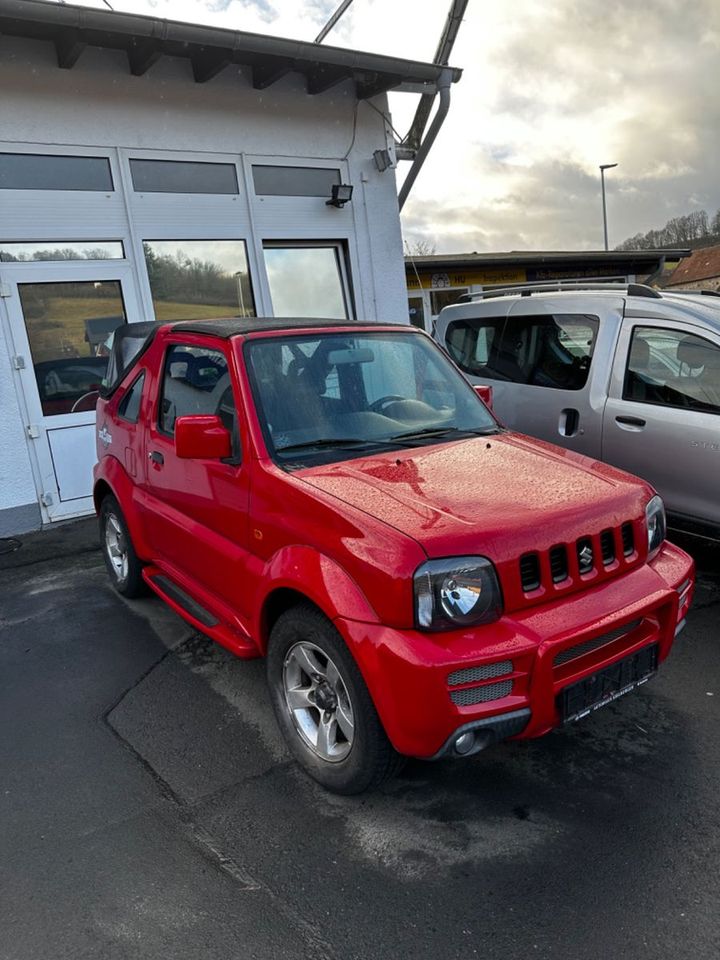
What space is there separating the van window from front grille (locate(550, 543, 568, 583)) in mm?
2925

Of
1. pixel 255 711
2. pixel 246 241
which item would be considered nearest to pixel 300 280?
pixel 246 241

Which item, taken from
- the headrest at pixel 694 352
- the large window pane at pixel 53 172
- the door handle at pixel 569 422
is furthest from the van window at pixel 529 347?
the large window pane at pixel 53 172

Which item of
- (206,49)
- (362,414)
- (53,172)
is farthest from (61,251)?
(362,414)

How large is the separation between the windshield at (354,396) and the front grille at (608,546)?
0.94 meters

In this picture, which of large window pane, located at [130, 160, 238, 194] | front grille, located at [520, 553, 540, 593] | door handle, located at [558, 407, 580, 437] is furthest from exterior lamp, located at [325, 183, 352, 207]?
front grille, located at [520, 553, 540, 593]

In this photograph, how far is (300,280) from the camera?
845 cm

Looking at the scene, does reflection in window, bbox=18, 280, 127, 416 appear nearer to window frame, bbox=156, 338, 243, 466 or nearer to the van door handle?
window frame, bbox=156, 338, 243, 466

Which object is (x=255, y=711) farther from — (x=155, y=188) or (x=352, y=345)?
(x=155, y=188)

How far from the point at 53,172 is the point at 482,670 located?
667 centimetres

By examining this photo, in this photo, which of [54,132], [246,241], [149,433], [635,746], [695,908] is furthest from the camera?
[246,241]

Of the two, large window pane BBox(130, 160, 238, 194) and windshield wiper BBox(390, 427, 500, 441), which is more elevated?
large window pane BBox(130, 160, 238, 194)

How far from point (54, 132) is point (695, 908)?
7.63 meters

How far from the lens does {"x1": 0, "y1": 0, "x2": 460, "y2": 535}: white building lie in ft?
21.9

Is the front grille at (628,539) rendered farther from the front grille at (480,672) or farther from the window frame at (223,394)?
the window frame at (223,394)
